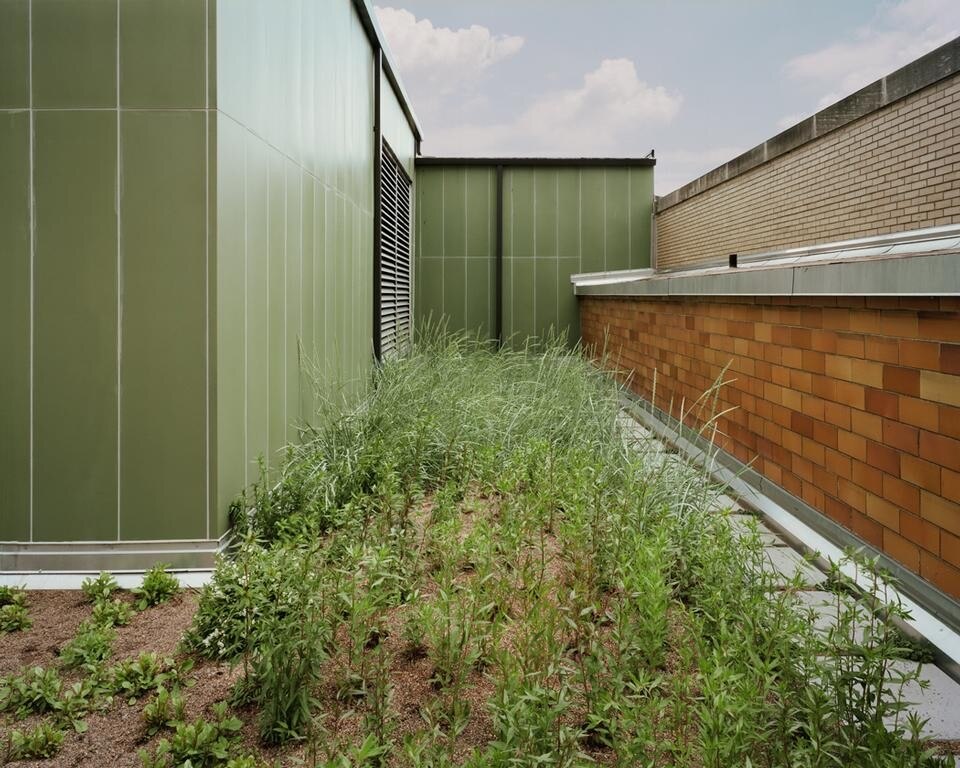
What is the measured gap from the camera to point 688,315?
15.9 feet

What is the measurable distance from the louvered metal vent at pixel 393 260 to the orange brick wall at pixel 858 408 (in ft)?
10.8

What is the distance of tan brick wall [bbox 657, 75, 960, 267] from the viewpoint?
18.1ft

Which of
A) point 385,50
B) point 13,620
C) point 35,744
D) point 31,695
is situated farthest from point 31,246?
point 385,50

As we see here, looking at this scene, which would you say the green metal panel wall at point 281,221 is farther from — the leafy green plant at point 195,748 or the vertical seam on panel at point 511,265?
the vertical seam on panel at point 511,265

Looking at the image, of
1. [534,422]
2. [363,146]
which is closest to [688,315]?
[534,422]

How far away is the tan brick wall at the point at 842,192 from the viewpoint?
5504mm

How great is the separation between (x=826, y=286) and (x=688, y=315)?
78.4 inches

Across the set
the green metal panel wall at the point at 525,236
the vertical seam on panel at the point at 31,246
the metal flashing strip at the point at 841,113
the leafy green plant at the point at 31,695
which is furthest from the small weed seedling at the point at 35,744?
the green metal panel wall at the point at 525,236

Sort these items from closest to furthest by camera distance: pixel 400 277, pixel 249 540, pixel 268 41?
pixel 249 540
pixel 268 41
pixel 400 277

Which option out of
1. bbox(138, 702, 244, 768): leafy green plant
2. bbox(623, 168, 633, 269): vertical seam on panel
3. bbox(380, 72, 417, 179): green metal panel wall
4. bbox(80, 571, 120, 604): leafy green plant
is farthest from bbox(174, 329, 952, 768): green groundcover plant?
bbox(623, 168, 633, 269): vertical seam on panel

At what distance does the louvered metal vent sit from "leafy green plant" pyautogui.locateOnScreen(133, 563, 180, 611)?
3876 mm

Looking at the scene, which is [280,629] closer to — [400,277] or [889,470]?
[889,470]

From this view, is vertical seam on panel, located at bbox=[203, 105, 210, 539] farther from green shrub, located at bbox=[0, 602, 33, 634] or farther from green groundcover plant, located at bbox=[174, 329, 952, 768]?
green shrub, located at bbox=[0, 602, 33, 634]

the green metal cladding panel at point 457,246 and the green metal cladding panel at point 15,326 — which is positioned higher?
the green metal cladding panel at point 457,246
